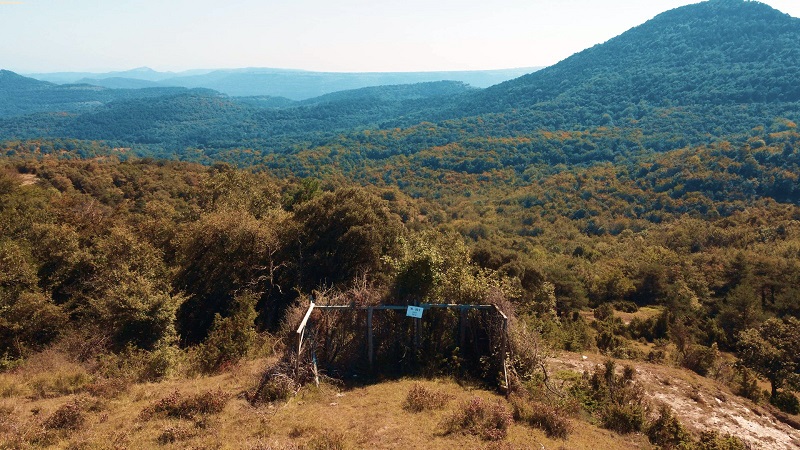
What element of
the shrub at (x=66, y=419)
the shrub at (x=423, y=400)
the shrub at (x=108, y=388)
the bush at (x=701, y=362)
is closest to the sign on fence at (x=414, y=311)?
the shrub at (x=423, y=400)

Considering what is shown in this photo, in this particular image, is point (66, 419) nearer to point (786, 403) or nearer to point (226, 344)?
point (226, 344)

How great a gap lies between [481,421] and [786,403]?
13.1 m

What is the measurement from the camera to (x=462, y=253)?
1487 cm

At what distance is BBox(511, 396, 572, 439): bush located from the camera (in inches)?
353

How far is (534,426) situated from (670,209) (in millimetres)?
86855

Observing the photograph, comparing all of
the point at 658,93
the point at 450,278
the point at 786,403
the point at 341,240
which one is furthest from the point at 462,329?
the point at 658,93

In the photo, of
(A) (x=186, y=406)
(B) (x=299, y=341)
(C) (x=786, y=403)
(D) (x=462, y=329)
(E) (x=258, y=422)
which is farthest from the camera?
(C) (x=786, y=403)

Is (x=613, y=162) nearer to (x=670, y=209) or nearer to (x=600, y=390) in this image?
(x=670, y=209)

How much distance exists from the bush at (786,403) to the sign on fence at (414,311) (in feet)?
44.1

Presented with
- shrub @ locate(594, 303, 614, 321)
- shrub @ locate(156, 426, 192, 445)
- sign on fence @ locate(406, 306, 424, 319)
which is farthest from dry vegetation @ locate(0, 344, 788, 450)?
shrub @ locate(594, 303, 614, 321)

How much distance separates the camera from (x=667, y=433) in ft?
31.3

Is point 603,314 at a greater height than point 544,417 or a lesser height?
lesser

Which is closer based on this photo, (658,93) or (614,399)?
(614,399)

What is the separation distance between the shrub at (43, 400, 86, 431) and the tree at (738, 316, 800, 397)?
21613 mm
